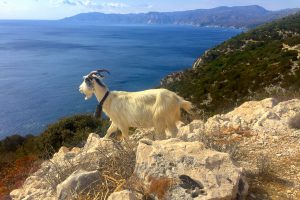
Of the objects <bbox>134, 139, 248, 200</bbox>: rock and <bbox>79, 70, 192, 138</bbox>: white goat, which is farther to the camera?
<bbox>79, 70, 192, 138</bbox>: white goat

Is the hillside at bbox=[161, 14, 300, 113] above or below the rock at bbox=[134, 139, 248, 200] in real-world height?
below

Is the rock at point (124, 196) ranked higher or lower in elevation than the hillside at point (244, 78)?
higher

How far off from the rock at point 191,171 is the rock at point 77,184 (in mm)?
606

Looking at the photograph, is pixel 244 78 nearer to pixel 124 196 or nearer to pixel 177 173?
pixel 177 173

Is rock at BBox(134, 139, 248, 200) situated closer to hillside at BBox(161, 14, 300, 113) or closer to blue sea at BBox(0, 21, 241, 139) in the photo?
hillside at BBox(161, 14, 300, 113)

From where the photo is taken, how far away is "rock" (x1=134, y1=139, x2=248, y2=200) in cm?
394

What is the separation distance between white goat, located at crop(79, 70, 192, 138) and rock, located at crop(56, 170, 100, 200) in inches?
100

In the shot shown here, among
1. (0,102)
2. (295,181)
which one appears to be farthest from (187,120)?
(0,102)

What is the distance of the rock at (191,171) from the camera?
3.94 m

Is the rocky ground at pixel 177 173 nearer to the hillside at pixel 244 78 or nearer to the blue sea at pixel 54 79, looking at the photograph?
the hillside at pixel 244 78

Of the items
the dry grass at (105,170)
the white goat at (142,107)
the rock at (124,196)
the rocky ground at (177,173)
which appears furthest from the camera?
the white goat at (142,107)

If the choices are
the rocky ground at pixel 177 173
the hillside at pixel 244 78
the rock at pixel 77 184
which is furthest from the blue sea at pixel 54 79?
the rock at pixel 77 184

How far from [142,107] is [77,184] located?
2881mm

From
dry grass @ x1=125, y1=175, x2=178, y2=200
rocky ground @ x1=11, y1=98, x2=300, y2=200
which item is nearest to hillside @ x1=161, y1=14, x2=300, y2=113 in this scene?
rocky ground @ x1=11, y1=98, x2=300, y2=200
